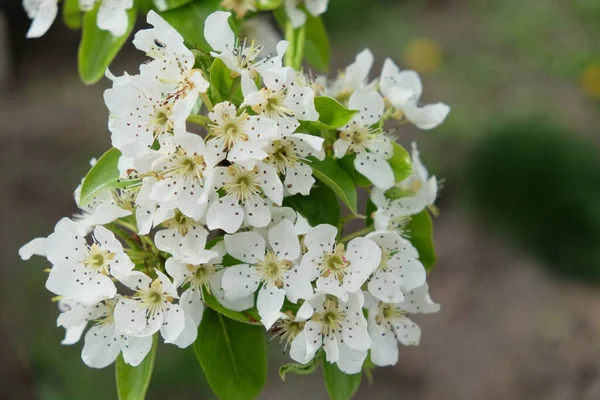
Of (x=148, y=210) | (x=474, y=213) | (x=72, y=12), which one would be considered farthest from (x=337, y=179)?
(x=474, y=213)

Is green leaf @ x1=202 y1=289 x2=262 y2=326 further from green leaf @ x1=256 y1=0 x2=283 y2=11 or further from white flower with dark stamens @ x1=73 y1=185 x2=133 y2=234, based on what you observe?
green leaf @ x1=256 y1=0 x2=283 y2=11

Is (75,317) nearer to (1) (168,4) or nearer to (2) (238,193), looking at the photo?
(2) (238,193)

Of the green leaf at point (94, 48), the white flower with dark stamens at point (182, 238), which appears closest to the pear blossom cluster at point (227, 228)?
the white flower with dark stamens at point (182, 238)

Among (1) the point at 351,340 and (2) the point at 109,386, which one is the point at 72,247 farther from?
(2) the point at 109,386

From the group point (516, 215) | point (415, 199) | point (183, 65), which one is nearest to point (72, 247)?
point (183, 65)

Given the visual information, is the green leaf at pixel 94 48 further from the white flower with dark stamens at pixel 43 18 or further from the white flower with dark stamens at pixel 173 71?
the white flower with dark stamens at pixel 173 71

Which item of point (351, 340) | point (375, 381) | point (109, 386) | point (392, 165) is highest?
point (392, 165)

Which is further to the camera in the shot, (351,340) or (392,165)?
(392,165)
